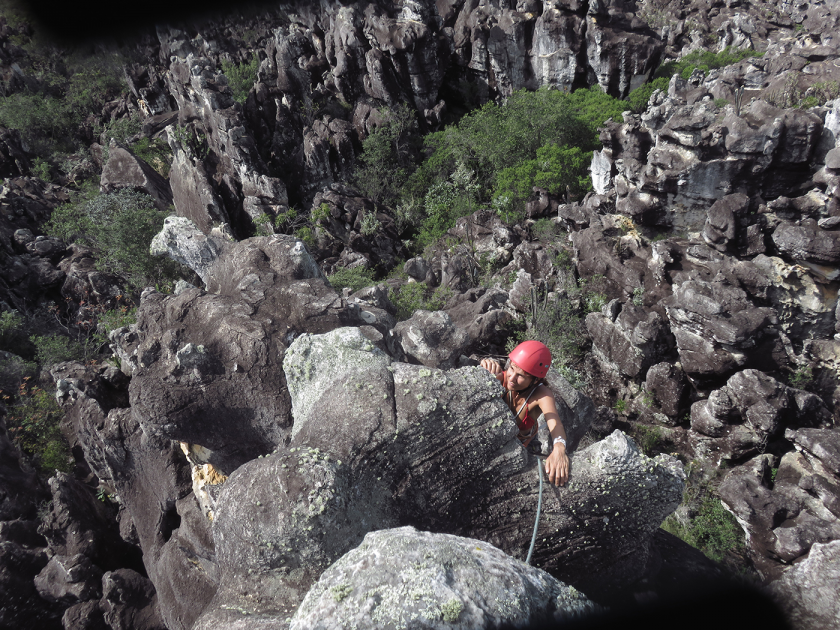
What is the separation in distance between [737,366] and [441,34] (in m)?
38.3

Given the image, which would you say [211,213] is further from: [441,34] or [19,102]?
[19,102]

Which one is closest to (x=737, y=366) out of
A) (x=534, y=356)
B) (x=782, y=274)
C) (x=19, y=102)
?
(x=782, y=274)

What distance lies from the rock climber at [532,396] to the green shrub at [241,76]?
138 feet

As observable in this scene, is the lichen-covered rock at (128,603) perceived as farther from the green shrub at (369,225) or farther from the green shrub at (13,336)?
the green shrub at (369,225)

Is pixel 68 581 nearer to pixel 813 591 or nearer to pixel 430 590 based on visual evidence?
pixel 430 590

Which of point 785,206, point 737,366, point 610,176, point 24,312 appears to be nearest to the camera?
point 737,366

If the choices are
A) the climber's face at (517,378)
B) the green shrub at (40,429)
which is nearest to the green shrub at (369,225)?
the green shrub at (40,429)

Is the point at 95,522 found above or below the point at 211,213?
below

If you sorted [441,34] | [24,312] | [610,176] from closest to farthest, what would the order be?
[24,312] < [610,176] < [441,34]

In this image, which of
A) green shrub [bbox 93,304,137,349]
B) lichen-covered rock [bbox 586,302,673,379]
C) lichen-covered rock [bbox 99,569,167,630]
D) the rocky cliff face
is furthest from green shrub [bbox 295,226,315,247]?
lichen-covered rock [bbox 99,569,167,630]

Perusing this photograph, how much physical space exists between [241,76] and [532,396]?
46411mm

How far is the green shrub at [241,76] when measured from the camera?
39406mm

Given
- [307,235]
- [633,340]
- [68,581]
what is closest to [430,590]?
[68,581]

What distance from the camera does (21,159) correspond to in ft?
117
